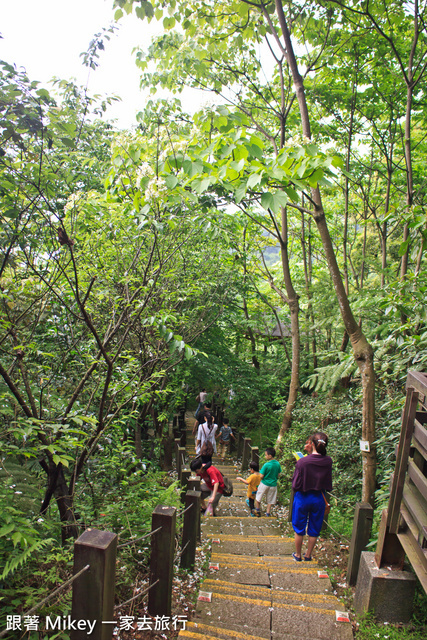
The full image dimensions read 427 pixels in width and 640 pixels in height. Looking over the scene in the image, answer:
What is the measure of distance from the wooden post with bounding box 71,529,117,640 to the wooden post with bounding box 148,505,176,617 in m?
1.00

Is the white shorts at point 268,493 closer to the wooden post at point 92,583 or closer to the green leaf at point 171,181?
the wooden post at point 92,583

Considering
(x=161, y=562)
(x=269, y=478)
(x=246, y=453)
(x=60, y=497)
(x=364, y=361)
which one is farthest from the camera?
(x=246, y=453)

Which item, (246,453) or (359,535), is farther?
(246,453)

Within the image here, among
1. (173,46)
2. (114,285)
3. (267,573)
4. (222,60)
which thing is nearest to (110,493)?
(267,573)

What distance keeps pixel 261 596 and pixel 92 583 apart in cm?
262

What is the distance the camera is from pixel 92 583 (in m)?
1.89

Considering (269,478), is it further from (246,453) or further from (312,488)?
(246,453)

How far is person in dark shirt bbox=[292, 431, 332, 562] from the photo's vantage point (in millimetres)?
4582

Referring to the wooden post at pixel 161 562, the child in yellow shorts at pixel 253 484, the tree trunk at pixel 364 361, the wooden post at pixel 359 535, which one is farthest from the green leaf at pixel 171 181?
the child in yellow shorts at pixel 253 484

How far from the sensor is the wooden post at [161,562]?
291cm

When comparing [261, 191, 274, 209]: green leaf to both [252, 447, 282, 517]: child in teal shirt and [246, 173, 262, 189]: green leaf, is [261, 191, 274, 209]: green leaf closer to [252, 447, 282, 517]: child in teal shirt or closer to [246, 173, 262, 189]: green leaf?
[246, 173, 262, 189]: green leaf

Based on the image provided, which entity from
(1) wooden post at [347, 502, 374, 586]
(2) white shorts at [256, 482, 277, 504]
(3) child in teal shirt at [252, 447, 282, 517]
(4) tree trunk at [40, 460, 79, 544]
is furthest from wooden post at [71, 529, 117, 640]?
(2) white shorts at [256, 482, 277, 504]

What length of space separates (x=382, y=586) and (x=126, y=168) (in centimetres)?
430

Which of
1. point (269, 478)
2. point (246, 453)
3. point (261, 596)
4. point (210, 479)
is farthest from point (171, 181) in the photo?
point (246, 453)
